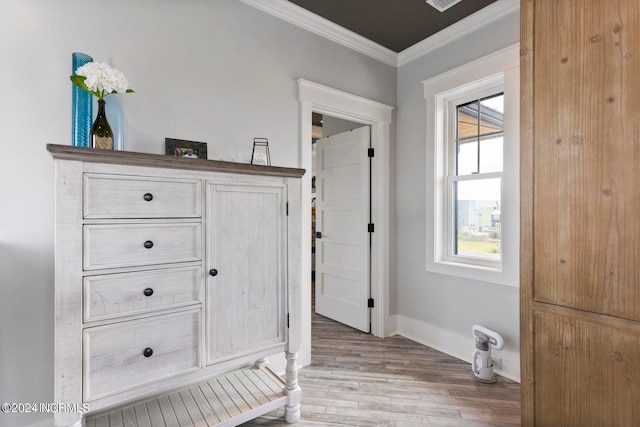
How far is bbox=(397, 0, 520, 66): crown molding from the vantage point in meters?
2.33

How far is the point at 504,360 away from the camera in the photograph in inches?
93.4

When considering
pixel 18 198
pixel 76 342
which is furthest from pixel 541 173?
pixel 18 198

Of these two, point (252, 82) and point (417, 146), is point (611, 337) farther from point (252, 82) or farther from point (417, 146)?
point (252, 82)

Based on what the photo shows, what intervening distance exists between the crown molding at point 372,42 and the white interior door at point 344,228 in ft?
2.40

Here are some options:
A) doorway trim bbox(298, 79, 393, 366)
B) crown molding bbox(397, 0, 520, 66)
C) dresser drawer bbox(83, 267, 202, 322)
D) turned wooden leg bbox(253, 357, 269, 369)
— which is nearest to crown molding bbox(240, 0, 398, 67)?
crown molding bbox(397, 0, 520, 66)

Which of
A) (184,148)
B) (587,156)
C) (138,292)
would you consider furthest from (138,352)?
(587,156)

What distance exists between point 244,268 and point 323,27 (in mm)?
2087

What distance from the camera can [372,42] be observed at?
2891 mm

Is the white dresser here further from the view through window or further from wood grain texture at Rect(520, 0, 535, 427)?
the view through window

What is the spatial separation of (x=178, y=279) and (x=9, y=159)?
101 cm

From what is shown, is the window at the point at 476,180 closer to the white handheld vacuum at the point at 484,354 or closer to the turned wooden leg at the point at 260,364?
the white handheld vacuum at the point at 484,354

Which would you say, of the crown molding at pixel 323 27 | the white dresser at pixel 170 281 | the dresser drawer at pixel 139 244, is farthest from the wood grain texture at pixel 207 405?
the crown molding at pixel 323 27

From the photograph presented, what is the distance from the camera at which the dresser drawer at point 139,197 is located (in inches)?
50.3

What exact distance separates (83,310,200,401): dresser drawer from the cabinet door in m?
0.11
